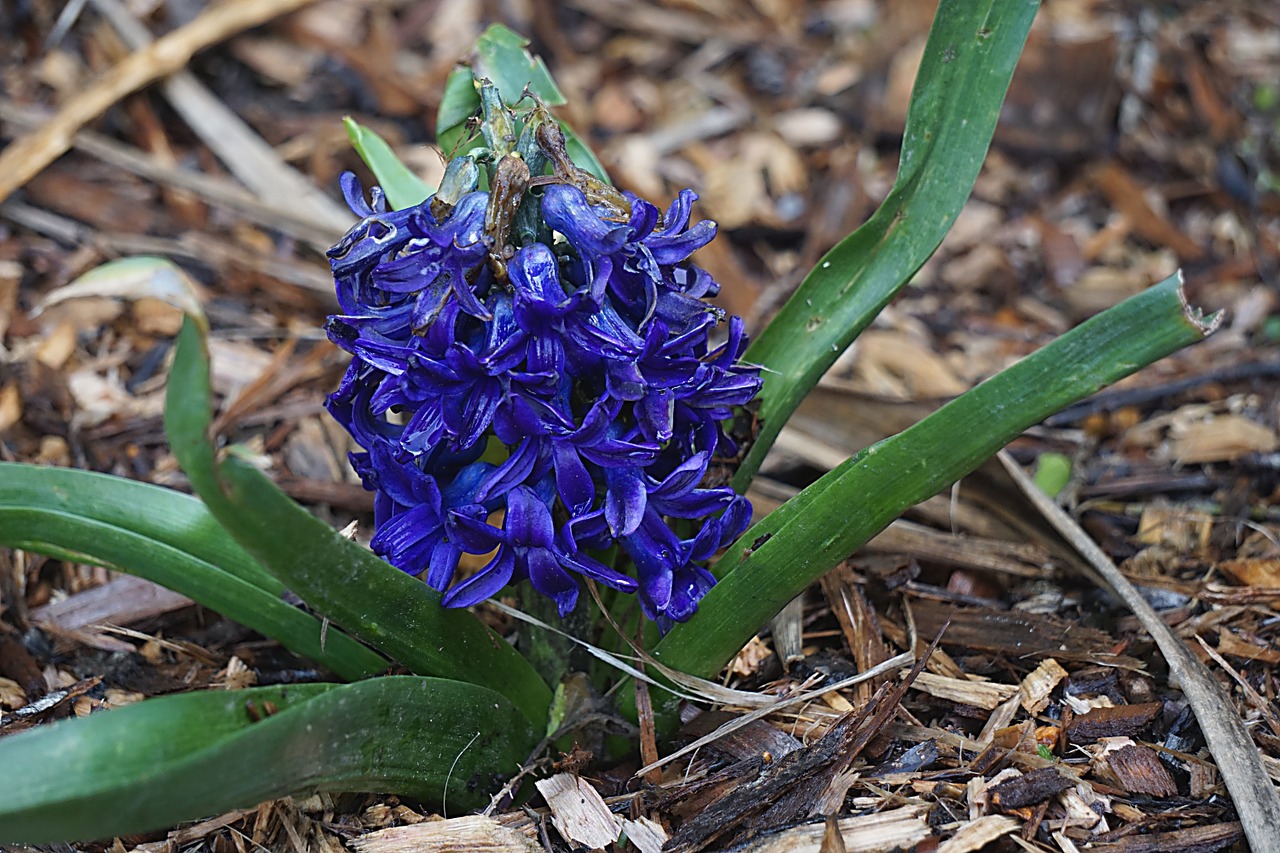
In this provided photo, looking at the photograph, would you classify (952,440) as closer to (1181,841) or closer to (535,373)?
(535,373)

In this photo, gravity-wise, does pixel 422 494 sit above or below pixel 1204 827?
above

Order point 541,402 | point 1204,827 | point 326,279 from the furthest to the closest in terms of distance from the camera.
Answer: point 326,279 → point 1204,827 → point 541,402

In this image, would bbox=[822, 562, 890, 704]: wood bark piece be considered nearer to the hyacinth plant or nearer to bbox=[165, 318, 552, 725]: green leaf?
the hyacinth plant

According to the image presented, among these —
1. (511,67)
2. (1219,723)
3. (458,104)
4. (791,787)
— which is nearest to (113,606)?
(458,104)

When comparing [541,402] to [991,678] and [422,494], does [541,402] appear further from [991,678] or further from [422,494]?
[991,678]

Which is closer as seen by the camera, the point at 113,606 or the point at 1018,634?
the point at 1018,634

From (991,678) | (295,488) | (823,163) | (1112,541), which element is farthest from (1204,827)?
(823,163)

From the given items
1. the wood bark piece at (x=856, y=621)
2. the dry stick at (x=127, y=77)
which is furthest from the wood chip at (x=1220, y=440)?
the dry stick at (x=127, y=77)

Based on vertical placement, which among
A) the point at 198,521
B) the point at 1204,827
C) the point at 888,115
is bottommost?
the point at 1204,827
